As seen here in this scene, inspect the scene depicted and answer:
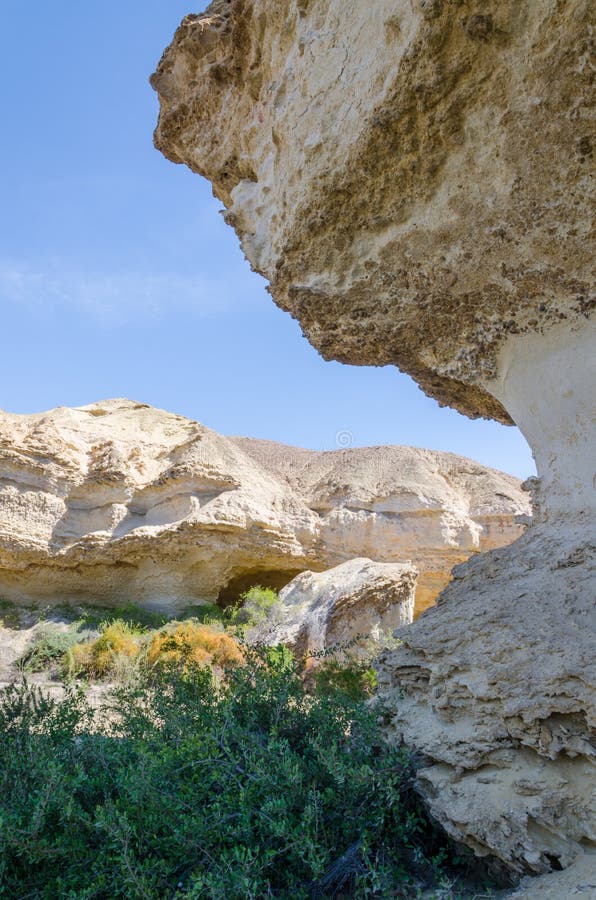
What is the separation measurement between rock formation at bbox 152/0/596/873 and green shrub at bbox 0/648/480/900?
0.28 meters

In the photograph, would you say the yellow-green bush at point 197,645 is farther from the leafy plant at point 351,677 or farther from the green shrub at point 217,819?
the green shrub at point 217,819

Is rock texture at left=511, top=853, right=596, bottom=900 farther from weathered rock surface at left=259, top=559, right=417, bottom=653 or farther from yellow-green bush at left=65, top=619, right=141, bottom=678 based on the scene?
yellow-green bush at left=65, top=619, right=141, bottom=678

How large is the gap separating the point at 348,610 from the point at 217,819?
6.04m

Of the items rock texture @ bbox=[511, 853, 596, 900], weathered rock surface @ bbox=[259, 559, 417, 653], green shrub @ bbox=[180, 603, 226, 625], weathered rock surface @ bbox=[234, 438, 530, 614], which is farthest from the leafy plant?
weathered rock surface @ bbox=[234, 438, 530, 614]

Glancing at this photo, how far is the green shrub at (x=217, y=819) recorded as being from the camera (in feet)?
7.07

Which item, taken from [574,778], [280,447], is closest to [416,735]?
[574,778]

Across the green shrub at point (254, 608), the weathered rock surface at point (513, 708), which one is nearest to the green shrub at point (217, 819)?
the weathered rock surface at point (513, 708)

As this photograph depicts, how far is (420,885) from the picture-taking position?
90.0 inches

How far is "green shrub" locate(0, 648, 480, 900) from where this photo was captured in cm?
216

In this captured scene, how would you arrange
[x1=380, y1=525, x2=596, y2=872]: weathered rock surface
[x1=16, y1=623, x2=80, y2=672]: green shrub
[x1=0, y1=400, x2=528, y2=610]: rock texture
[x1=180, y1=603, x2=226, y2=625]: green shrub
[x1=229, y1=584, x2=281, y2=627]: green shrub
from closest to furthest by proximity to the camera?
[x1=380, y1=525, x2=596, y2=872]: weathered rock surface, [x1=16, y1=623, x2=80, y2=672]: green shrub, [x1=229, y1=584, x2=281, y2=627]: green shrub, [x1=180, y1=603, x2=226, y2=625]: green shrub, [x1=0, y1=400, x2=528, y2=610]: rock texture

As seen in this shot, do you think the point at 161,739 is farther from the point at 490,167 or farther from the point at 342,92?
the point at 342,92

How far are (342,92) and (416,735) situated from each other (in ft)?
11.5

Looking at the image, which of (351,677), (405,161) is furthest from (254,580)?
(405,161)

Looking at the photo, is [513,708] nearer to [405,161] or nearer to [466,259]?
[466,259]
